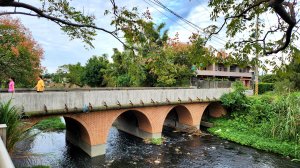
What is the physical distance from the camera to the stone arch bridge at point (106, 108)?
39.1 ft

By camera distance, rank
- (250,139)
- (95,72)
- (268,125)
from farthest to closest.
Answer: (95,72), (268,125), (250,139)

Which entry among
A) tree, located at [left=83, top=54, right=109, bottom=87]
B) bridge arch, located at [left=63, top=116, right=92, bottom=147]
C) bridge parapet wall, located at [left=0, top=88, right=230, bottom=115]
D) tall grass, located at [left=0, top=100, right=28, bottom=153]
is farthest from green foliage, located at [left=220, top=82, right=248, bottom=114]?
tree, located at [left=83, top=54, right=109, bottom=87]

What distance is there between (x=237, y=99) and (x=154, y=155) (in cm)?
1059

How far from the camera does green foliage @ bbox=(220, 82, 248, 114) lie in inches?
843

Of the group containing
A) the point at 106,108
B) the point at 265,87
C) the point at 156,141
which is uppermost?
the point at 265,87

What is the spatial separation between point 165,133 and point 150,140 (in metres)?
3.25

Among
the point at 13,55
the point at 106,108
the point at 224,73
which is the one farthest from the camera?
the point at 224,73

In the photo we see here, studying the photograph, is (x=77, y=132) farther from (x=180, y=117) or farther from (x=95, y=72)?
(x=95, y=72)

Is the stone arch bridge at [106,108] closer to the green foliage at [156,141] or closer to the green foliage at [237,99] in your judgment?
the green foliage at [156,141]

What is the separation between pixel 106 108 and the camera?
1426 centimetres

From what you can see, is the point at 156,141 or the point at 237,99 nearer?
the point at 156,141

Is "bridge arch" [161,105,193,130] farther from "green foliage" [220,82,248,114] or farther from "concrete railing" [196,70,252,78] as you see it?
"concrete railing" [196,70,252,78]

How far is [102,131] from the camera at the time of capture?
14383 millimetres

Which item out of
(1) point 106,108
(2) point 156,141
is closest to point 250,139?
(2) point 156,141
